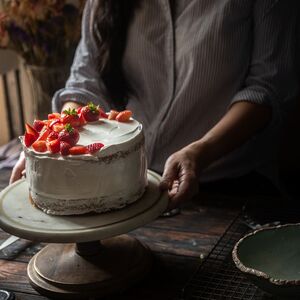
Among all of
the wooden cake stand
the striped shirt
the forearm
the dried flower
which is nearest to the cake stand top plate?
the wooden cake stand

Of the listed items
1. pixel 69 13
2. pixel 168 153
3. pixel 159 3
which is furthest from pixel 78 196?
pixel 69 13

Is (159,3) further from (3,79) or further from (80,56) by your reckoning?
(3,79)

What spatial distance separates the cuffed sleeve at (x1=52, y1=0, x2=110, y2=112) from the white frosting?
47 centimetres

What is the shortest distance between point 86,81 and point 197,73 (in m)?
0.29

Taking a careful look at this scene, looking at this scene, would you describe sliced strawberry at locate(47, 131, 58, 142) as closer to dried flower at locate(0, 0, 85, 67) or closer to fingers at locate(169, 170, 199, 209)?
fingers at locate(169, 170, 199, 209)

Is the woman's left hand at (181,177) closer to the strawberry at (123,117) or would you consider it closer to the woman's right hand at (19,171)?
the strawberry at (123,117)

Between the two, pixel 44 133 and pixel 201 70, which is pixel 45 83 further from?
pixel 44 133

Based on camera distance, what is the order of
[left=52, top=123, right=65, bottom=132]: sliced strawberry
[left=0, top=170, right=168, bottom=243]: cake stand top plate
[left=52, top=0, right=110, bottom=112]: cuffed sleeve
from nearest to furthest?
[left=0, top=170, right=168, bottom=243]: cake stand top plate, [left=52, top=123, right=65, bottom=132]: sliced strawberry, [left=52, top=0, right=110, bottom=112]: cuffed sleeve

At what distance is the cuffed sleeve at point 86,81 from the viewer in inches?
64.9

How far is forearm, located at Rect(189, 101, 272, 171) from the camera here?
4.75 ft

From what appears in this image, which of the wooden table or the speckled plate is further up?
the speckled plate

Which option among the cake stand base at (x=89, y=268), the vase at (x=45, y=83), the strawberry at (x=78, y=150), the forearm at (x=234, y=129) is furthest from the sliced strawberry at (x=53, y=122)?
the vase at (x=45, y=83)

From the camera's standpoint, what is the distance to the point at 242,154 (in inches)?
64.3

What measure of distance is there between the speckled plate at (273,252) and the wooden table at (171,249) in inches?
5.3
